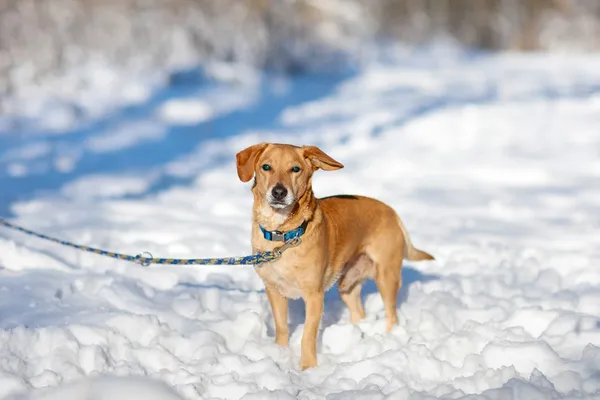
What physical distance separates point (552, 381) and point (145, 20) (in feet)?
64.5

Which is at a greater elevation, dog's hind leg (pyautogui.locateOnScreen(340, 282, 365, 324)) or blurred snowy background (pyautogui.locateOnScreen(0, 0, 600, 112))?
blurred snowy background (pyautogui.locateOnScreen(0, 0, 600, 112))

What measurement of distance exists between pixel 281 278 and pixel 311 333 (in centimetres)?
32

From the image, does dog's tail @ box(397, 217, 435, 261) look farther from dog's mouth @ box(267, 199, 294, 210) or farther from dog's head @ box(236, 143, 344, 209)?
dog's mouth @ box(267, 199, 294, 210)

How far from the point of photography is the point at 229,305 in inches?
170

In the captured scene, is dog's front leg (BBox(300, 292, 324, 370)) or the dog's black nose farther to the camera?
dog's front leg (BBox(300, 292, 324, 370))

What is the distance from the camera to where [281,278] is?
11.6 feet

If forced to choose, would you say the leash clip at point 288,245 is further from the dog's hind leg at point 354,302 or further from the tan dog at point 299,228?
the dog's hind leg at point 354,302

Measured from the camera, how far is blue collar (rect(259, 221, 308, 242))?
11.4 ft

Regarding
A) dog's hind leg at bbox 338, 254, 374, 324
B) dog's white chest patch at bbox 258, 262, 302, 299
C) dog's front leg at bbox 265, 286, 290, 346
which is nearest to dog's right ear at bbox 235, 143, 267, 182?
dog's white chest patch at bbox 258, 262, 302, 299

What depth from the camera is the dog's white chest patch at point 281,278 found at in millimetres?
3490

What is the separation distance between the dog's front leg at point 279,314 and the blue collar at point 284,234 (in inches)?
12.7

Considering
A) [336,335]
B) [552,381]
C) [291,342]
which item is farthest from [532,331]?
[291,342]

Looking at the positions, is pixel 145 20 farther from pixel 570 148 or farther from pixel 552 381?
pixel 552 381

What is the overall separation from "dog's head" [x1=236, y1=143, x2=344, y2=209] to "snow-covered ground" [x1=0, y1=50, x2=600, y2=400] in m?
0.83
